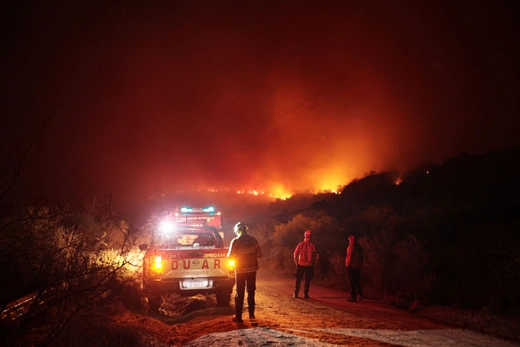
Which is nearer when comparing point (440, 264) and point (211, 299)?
point (211, 299)

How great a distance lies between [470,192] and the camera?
28.5 metres

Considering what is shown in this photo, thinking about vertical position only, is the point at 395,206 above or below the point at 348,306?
above

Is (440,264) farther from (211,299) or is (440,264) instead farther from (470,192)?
(470,192)

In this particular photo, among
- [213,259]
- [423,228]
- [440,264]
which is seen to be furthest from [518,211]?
[213,259]

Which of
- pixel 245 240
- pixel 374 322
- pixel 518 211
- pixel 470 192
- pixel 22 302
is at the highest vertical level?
pixel 470 192

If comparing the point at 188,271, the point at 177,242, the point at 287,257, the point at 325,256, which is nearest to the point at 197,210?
the point at 287,257

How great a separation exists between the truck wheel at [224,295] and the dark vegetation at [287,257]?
1.86m

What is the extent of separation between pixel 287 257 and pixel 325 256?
7.95 feet

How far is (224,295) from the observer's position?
397 inches

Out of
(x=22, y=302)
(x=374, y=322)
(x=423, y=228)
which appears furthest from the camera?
(x=423, y=228)

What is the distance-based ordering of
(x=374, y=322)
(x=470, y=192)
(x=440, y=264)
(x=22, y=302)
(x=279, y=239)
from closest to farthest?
(x=22, y=302)
(x=374, y=322)
(x=440, y=264)
(x=279, y=239)
(x=470, y=192)

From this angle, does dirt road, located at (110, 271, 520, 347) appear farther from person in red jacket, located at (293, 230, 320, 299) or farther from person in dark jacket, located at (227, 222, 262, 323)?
person in red jacket, located at (293, 230, 320, 299)

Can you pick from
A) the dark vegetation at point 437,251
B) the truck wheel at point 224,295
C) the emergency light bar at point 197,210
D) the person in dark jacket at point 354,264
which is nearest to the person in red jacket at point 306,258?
the person in dark jacket at point 354,264

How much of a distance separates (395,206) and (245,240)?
983 inches
